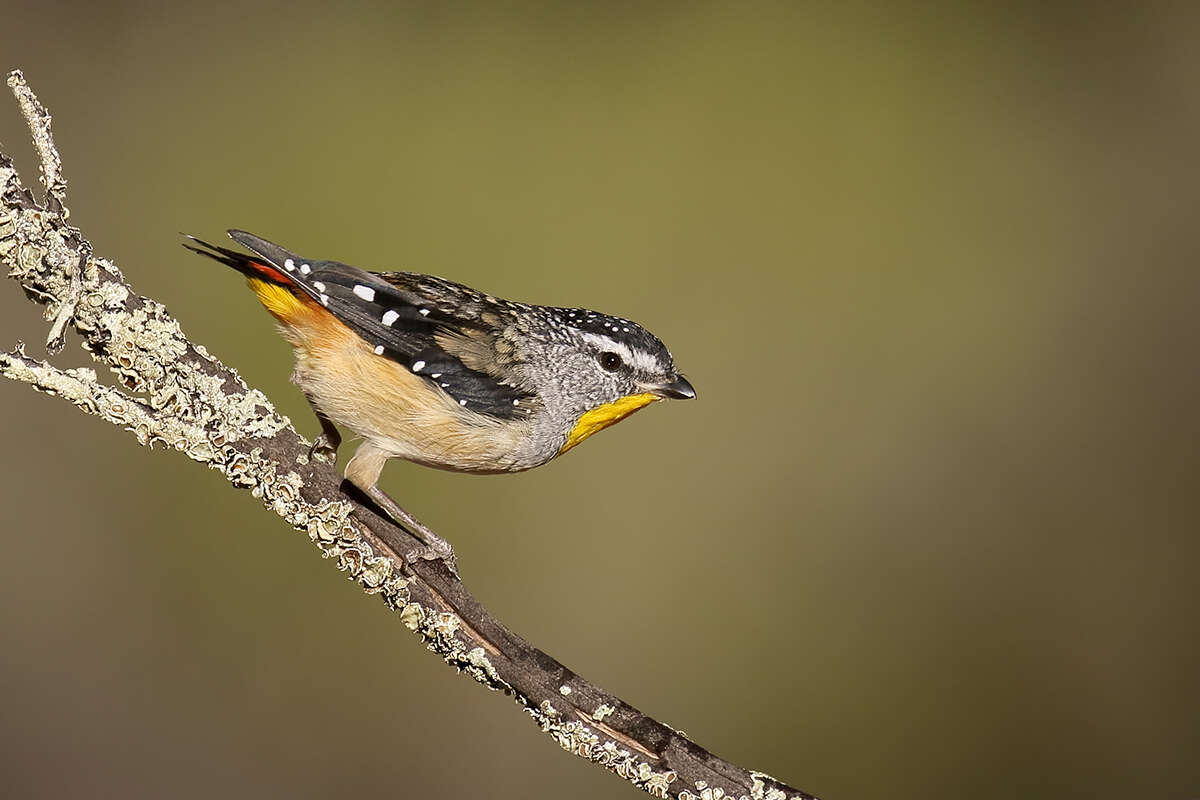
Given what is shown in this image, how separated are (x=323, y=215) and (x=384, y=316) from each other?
246cm

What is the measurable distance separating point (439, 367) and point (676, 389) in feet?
2.33

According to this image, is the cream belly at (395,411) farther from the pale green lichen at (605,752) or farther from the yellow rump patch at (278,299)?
the pale green lichen at (605,752)

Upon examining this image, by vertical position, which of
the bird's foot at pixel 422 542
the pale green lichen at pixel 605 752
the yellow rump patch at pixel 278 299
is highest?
the yellow rump patch at pixel 278 299

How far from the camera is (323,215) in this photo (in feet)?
16.6

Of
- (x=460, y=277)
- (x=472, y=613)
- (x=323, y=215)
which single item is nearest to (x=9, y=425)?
(x=323, y=215)

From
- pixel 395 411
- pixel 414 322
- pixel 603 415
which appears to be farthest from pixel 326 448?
pixel 603 415

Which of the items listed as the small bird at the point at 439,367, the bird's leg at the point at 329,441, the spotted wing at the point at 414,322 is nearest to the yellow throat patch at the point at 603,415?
the small bird at the point at 439,367

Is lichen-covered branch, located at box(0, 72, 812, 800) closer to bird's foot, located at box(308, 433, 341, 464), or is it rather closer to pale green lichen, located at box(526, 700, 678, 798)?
pale green lichen, located at box(526, 700, 678, 798)

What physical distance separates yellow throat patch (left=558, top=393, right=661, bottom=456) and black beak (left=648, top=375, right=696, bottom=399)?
4 centimetres

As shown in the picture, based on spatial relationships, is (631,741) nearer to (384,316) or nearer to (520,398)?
(520,398)

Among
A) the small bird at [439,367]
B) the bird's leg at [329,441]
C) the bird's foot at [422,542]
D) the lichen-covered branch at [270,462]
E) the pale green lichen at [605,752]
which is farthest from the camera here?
the bird's leg at [329,441]

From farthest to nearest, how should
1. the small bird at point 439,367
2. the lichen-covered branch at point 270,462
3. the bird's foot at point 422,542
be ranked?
the small bird at point 439,367, the bird's foot at point 422,542, the lichen-covered branch at point 270,462

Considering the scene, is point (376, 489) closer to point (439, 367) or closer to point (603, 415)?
point (439, 367)

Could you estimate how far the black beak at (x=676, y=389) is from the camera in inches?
120
